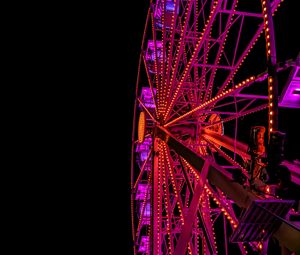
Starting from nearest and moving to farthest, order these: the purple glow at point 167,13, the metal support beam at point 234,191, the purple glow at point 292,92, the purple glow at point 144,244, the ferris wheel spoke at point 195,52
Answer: the metal support beam at point 234,191, the purple glow at point 292,92, the ferris wheel spoke at point 195,52, the purple glow at point 167,13, the purple glow at point 144,244

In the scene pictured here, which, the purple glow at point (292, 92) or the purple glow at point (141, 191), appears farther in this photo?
the purple glow at point (141, 191)

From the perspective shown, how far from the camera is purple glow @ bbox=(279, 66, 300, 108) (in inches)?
200

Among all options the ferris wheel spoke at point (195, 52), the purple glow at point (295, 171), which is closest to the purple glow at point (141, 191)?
the ferris wheel spoke at point (195, 52)

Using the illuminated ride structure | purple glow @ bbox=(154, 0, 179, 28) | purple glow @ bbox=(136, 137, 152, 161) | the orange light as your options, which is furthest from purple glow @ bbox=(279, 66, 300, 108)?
purple glow @ bbox=(136, 137, 152, 161)

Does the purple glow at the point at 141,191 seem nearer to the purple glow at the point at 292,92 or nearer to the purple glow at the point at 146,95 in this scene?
the purple glow at the point at 146,95

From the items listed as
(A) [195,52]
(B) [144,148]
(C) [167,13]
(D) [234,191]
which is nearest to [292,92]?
(D) [234,191]

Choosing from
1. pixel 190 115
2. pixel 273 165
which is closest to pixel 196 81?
pixel 190 115

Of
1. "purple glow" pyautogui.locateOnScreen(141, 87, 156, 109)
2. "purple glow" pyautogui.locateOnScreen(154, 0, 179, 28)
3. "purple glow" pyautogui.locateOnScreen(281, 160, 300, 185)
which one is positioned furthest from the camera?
"purple glow" pyautogui.locateOnScreen(141, 87, 156, 109)

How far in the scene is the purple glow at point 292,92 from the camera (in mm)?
5074

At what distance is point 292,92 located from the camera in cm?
523

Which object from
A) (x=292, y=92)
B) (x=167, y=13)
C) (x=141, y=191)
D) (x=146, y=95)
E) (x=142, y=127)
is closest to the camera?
(x=292, y=92)

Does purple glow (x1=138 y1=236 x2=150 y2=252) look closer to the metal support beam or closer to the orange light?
the orange light

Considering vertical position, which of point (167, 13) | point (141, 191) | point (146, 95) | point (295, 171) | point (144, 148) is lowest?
point (141, 191)

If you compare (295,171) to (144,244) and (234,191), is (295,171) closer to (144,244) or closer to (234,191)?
(234,191)
